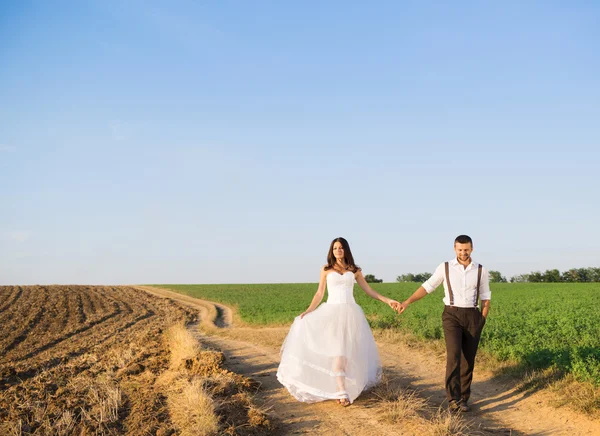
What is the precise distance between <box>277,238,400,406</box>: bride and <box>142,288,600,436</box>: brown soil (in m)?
0.29

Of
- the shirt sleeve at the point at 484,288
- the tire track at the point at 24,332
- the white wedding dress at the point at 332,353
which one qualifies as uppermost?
the shirt sleeve at the point at 484,288

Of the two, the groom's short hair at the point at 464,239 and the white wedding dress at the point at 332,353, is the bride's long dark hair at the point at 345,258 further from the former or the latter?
the groom's short hair at the point at 464,239

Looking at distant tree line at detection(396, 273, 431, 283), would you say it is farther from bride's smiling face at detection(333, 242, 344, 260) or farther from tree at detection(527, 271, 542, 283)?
bride's smiling face at detection(333, 242, 344, 260)

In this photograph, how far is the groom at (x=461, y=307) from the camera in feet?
26.9

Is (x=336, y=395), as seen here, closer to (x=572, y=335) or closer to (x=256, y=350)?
(x=256, y=350)

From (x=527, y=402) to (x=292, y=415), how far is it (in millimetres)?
4413

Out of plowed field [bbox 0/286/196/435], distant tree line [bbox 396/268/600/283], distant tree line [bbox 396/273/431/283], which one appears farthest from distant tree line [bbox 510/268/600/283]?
plowed field [bbox 0/286/196/435]

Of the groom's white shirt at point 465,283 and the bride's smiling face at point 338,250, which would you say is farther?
the bride's smiling face at point 338,250

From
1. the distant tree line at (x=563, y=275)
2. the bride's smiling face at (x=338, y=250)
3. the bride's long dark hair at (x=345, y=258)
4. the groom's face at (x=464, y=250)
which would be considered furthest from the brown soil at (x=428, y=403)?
the distant tree line at (x=563, y=275)

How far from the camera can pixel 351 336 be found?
850cm

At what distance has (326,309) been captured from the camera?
28.4ft

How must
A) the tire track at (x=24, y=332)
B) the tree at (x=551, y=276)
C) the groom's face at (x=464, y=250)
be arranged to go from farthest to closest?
the tree at (x=551, y=276)
the tire track at (x=24, y=332)
the groom's face at (x=464, y=250)

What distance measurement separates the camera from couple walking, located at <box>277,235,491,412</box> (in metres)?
8.25

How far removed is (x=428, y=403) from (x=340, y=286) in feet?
8.76
